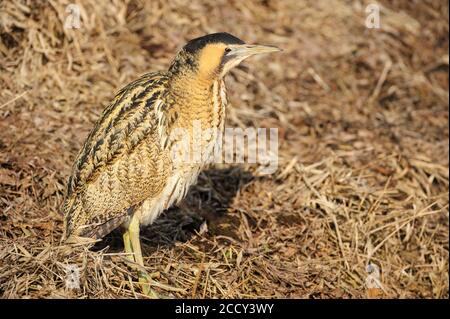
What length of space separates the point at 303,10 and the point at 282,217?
3.38 metres

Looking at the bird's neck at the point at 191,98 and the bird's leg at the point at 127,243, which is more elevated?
the bird's neck at the point at 191,98

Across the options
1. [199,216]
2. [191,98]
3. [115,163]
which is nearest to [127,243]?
[115,163]

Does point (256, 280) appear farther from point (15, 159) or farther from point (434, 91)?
point (434, 91)

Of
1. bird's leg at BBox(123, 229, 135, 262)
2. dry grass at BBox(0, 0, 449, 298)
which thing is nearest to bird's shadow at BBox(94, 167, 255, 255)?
dry grass at BBox(0, 0, 449, 298)

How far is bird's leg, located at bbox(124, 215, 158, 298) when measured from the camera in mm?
4410

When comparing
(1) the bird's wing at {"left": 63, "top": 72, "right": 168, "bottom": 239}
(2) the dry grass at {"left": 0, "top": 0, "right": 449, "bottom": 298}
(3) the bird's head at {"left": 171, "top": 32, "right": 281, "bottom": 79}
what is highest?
(3) the bird's head at {"left": 171, "top": 32, "right": 281, "bottom": 79}

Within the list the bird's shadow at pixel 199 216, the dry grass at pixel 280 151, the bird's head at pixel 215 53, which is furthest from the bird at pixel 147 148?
the bird's shadow at pixel 199 216

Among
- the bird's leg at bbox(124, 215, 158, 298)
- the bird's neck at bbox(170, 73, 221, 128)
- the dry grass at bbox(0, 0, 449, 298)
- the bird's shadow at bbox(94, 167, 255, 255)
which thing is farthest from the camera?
the bird's shadow at bbox(94, 167, 255, 255)

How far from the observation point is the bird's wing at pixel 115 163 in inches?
174

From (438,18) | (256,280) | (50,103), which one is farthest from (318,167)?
(438,18)

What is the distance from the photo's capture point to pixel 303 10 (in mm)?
8219

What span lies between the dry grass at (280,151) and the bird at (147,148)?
0.26 metres

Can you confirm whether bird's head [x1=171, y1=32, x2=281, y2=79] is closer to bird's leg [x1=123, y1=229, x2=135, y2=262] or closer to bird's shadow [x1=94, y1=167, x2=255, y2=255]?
bird's leg [x1=123, y1=229, x2=135, y2=262]

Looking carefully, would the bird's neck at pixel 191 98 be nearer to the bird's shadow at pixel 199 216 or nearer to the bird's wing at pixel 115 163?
the bird's wing at pixel 115 163
